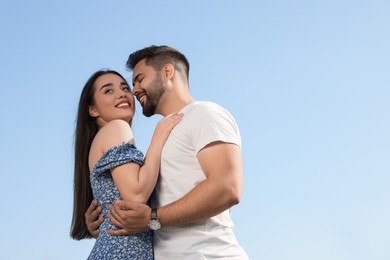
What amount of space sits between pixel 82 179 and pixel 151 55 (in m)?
1.45

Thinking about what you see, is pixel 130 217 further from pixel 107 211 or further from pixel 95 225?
pixel 95 225

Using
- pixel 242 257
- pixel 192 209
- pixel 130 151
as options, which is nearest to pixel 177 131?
pixel 130 151

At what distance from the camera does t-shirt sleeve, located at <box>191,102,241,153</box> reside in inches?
182

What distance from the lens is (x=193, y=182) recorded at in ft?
15.5

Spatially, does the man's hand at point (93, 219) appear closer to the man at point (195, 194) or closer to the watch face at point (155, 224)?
the man at point (195, 194)

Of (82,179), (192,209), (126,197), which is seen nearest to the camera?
(192,209)

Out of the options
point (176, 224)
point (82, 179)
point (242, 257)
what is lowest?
point (242, 257)

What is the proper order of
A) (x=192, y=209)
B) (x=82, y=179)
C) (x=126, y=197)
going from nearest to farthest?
(x=192, y=209)
(x=126, y=197)
(x=82, y=179)

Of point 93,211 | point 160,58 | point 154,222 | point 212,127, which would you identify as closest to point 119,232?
point 154,222

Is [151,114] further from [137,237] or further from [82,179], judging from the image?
[137,237]

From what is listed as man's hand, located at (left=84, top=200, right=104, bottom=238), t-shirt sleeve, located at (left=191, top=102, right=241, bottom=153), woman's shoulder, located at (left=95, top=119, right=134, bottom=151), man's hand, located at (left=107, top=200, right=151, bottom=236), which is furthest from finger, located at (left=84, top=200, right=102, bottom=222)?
t-shirt sleeve, located at (left=191, top=102, right=241, bottom=153)

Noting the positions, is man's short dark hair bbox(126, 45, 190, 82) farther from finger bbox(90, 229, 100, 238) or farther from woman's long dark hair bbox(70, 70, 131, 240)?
finger bbox(90, 229, 100, 238)

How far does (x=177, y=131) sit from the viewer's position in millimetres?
4980

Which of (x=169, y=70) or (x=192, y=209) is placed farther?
(x=169, y=70)
